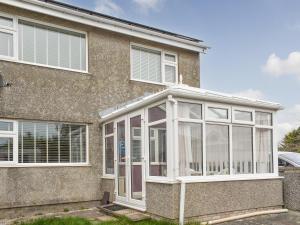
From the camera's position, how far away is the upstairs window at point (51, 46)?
10656 millimetres

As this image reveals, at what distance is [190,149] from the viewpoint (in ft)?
27.5

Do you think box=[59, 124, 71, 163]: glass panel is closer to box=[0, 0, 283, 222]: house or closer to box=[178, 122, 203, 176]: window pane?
box=[0, 0, 283, 222]: house

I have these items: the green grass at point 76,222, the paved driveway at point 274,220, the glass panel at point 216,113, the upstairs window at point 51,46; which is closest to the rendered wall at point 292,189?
the paved driveway at point 274,220

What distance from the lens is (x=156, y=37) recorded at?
1307 cm

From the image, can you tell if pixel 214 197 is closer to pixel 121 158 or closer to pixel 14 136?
pixel 121 158

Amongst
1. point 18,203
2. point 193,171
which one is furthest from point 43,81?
point 193,171

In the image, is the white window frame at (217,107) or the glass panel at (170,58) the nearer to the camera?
the white window frame at (217,107)

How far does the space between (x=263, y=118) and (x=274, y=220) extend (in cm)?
266

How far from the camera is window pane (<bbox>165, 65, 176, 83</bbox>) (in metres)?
13.6

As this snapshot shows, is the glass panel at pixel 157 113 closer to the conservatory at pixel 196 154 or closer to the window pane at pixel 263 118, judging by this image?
the conservatory at pixel 196 154

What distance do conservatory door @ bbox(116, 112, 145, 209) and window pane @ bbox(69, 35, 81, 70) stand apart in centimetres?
246

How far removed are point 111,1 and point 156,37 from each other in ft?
Answer: 6.53

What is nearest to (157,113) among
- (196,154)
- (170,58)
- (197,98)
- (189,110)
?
(189,110)

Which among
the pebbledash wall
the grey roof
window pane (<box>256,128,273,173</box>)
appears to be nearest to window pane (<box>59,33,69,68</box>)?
the pebbledash wall
